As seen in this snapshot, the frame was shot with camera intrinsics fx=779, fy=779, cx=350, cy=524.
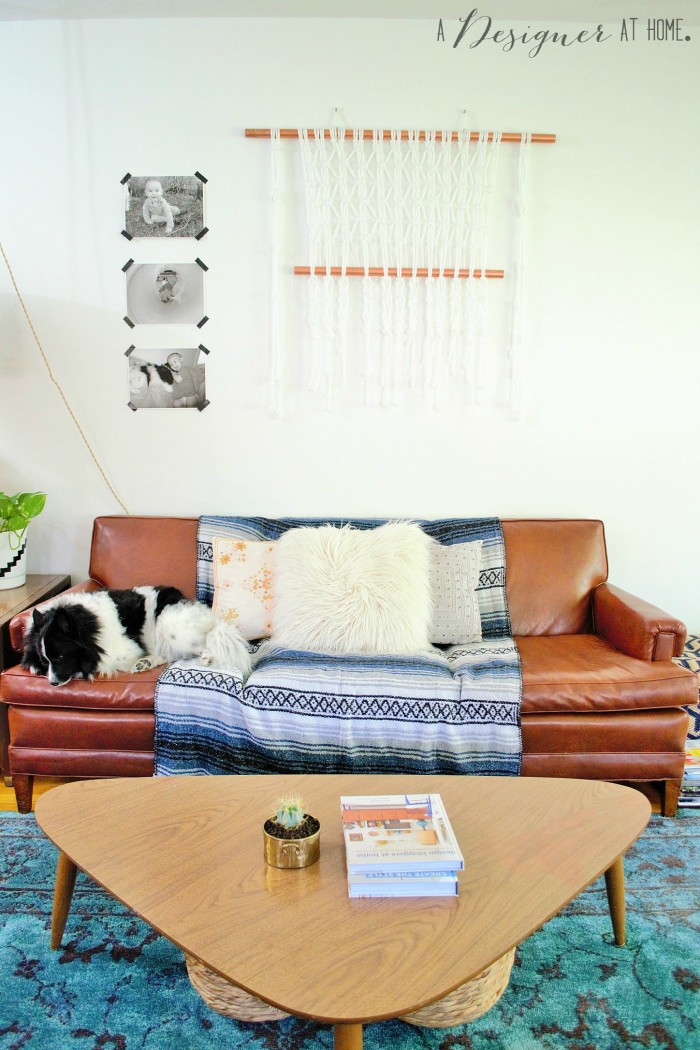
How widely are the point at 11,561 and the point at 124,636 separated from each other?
2.43 ft

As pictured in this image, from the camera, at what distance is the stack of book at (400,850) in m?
1.40

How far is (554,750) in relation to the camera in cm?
239

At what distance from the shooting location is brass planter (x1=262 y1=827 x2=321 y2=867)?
1470 millimetres

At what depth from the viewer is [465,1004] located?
153 centimetres

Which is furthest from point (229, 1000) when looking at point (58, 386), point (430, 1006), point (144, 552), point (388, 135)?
A: point (388, 135)

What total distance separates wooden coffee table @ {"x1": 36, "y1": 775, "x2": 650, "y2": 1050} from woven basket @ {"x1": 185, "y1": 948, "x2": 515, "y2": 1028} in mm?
87

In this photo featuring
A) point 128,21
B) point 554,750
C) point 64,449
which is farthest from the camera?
point 64,449

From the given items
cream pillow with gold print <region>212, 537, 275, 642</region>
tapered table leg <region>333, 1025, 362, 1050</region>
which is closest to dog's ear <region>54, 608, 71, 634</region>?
cream pillow with gold print <region>212, 537, 275, 642</region>

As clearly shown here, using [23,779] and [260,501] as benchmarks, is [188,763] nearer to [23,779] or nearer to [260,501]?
[23,779]

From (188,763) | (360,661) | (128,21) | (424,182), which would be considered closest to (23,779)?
(188,763)

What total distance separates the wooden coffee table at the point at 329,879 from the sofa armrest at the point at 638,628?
0.82m

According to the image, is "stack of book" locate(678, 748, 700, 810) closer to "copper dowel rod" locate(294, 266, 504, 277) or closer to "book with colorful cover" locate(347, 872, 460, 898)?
"book with colorful cover" locate(347, 872, 460, 898)

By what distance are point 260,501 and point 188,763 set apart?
124cm

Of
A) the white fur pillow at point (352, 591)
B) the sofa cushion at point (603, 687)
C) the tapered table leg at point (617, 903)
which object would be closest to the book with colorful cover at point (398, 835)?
the tapered table leg at point (617, 903)
